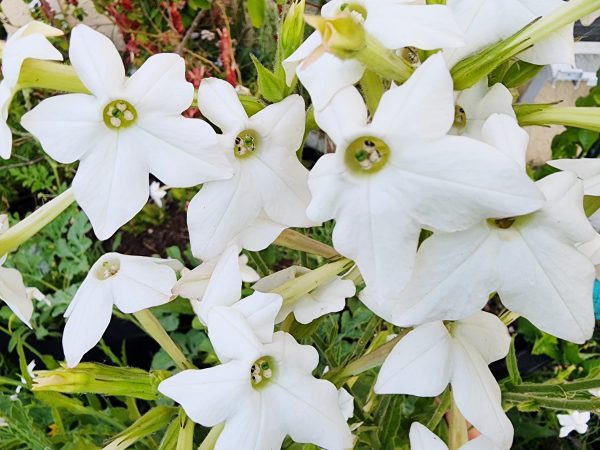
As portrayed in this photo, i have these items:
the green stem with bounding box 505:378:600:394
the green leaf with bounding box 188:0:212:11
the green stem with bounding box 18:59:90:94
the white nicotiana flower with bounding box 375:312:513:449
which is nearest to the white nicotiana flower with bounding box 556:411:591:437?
the green stem with bounding box 505:378:600:394

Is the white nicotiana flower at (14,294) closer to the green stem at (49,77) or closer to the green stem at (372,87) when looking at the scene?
the green stem at (49,77)

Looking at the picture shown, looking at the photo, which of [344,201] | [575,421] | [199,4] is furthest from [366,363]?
[199,4]

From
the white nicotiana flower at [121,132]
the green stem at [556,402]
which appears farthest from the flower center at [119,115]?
the green stem at [556,402]

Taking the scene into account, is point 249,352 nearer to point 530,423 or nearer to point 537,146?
point 530,423

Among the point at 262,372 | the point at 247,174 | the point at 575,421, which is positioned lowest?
the point at 575,421

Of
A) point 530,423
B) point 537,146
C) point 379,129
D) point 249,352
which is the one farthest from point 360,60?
point 537,146

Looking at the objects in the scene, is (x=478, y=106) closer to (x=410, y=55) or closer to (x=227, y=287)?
(x=410, y=55)
